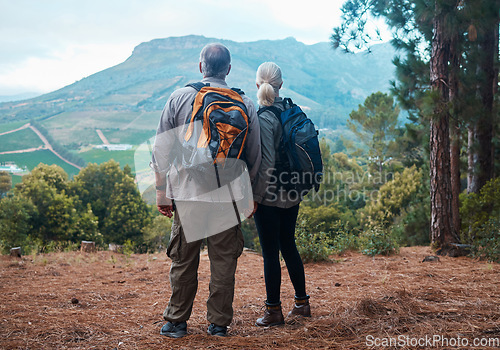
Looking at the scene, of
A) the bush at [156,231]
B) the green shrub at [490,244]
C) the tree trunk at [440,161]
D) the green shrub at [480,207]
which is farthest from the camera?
the bush at [156,231]

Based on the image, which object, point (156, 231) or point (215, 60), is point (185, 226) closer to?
point (215, 60)

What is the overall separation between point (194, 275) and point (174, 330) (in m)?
0.35

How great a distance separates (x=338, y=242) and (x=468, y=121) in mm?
3374

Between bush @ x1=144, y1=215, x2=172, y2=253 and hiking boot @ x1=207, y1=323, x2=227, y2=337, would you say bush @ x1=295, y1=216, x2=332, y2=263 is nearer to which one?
hiking boot @ x1=207, y1=323, x2=227, y2=337

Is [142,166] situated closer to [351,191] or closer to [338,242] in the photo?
[338,242]

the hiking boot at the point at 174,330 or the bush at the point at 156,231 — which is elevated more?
the hiking boot at the point at 174,330

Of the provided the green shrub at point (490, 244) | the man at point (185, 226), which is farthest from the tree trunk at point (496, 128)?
the man at point (185, 226)

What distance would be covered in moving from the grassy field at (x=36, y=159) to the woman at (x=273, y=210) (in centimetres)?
10866

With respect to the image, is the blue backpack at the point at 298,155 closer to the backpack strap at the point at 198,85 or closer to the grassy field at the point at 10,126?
the backpack strap at the point at 198,85

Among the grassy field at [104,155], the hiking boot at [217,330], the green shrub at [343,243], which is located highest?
the grassy field at [104,155]

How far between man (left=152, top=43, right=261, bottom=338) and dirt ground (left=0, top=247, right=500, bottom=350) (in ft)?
0.44

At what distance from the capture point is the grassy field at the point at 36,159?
104756mm

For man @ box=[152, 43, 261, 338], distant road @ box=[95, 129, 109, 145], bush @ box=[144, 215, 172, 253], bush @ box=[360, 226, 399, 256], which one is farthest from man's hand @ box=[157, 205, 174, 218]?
distant road @ box=[95, 129, 109, 145]

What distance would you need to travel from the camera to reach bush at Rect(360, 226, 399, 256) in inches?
218
